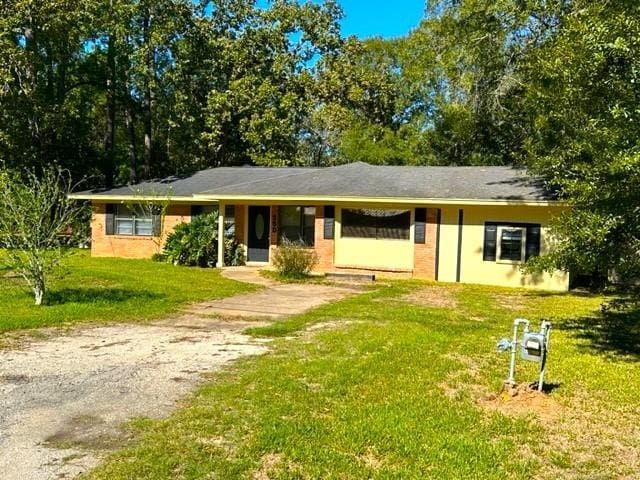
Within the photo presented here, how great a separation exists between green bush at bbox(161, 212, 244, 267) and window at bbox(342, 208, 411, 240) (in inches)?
154

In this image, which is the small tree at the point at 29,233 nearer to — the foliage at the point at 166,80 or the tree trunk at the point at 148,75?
the foliage at the point at 166,80

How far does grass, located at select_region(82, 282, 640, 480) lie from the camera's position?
375cm

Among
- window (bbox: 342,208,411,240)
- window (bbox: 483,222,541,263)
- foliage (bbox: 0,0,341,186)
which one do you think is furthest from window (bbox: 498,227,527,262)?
A: foliage (bbox: 0,0,341,186)

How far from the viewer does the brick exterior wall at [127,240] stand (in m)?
19.5

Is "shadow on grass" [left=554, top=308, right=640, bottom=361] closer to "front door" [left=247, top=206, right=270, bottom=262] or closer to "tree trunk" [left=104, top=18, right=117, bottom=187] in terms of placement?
"front door" [left=247, top=206, right=270, bottom=262]

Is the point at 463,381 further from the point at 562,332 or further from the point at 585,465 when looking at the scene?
the point at 562,332

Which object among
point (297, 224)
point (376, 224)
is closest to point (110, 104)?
point (297, 224)

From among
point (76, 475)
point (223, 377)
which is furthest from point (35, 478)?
point (223, 377)

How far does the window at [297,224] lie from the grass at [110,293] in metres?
2.63

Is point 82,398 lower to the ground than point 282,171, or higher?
lower

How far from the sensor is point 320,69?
3050 centimetres

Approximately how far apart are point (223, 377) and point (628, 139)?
480 cm

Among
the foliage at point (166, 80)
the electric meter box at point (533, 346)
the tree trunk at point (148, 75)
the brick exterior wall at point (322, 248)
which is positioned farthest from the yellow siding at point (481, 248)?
the tree trunk at point (148, 75)

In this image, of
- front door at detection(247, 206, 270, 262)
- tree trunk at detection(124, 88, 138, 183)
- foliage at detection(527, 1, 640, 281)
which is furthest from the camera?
tree trunk at detection(124, 88, 138, 183)
